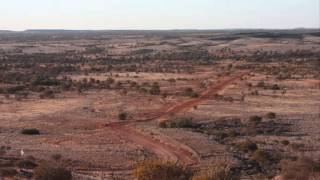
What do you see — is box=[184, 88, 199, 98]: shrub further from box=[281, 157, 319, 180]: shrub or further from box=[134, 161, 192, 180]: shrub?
box=[134, 161, 192, 180]: shrub

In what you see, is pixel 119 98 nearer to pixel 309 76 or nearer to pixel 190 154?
pixel 190 154

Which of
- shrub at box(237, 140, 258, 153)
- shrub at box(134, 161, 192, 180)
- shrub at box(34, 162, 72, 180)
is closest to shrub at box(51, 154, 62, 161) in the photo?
shrub at box(34, 162, 72, 180)

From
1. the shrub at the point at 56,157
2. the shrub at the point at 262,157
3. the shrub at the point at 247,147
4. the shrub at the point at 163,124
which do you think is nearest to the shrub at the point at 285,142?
the shrub at the point at 247,147

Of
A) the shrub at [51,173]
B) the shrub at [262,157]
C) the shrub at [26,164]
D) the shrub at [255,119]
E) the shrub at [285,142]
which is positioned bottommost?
the shrub at [255,119]

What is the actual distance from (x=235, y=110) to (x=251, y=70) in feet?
132

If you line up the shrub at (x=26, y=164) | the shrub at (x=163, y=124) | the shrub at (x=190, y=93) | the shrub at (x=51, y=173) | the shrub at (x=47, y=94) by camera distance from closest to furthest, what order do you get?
the shrub at (x=51, y=173) → the shrub at (x=26, y=164) → the shrub at (x=163, y=124) → the shrub at (x=47, y=94) → the shrub at (x=190, y=93)

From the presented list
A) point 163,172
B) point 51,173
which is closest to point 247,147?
point 51,173

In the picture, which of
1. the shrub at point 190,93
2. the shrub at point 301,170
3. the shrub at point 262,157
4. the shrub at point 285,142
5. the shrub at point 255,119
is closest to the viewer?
the shrub at point 301,170

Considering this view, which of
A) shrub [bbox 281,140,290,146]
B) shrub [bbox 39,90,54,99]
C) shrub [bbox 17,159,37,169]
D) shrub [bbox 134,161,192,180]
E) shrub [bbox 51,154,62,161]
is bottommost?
shrub [bbox 39,90,54,99]

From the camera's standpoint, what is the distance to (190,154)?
A: 2700 cm

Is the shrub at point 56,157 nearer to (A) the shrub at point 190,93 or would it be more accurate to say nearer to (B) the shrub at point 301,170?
(B) the shrub at point 301,170

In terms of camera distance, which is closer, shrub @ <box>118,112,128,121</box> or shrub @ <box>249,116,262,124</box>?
shrub @ <box>249,116,262,124</box>

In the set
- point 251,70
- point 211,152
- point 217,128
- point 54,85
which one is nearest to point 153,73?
point 251,70

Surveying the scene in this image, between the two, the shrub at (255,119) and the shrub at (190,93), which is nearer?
the shrub at (255,119)
